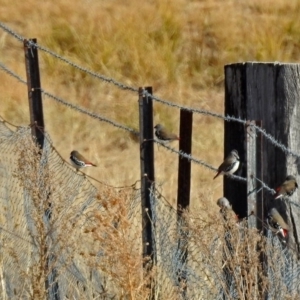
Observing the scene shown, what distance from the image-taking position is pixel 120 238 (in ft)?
13.1

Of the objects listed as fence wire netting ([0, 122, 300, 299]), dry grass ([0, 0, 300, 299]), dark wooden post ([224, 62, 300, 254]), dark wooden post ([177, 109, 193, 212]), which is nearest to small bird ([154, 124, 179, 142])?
fence wire netting ([0, 122, 300, 299])

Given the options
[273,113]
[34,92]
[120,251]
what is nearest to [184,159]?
[273,113]

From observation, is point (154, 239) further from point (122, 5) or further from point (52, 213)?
point (122, 5)

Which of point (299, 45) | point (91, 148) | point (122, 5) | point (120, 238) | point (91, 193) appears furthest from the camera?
point (122, 5)

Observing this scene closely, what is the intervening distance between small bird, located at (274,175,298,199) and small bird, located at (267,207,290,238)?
9 cm

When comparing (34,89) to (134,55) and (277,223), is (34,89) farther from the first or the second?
(134,55)

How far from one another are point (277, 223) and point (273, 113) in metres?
0.45

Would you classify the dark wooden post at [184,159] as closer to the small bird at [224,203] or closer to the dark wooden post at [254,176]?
the small bird at [224,203]

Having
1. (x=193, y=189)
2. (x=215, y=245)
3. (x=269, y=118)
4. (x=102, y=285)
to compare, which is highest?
(x=269, y=118)

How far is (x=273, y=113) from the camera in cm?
452

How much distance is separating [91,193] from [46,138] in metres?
0.58

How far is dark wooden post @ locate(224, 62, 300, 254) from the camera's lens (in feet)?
14.7

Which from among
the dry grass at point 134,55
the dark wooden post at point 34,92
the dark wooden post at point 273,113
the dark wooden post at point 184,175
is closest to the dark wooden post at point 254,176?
the dark wooden post at point 273,113

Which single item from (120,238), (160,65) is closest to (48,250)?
(120,238)
